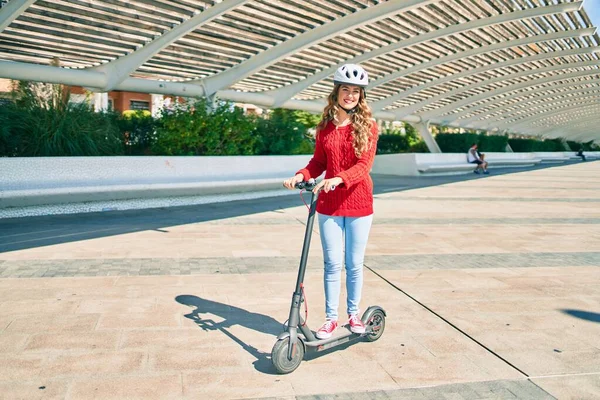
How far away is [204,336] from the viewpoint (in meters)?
3.81

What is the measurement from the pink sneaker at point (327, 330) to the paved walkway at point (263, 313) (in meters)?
0.16

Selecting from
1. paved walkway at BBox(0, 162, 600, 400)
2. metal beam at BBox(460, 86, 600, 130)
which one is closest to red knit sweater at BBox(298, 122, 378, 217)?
paved walkway at BBox(0, 162, 600, 400)

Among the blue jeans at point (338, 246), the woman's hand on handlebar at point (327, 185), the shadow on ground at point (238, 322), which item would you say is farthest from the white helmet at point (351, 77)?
the shadow on ground at point (238, 322)

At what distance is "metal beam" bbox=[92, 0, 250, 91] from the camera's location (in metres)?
13.6

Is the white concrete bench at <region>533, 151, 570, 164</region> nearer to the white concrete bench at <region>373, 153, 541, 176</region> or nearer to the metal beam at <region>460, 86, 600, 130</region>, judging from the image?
the metal beam at <region>460, 86, 600, 130</region>

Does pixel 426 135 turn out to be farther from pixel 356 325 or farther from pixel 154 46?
Result: pixel 356 325

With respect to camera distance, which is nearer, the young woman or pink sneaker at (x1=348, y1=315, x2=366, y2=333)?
the young woman

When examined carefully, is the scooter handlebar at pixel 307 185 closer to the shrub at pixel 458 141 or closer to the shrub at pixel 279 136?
the shrub at pixel 279 136

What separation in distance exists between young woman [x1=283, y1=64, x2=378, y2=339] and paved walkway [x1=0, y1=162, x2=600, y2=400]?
51 cm

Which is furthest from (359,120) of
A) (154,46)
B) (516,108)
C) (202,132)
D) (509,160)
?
(516,108)

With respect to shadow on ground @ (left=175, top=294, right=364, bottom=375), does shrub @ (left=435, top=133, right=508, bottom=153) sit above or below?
above

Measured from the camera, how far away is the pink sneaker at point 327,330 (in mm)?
3506

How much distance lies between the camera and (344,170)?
352cm

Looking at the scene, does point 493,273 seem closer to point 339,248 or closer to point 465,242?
point 465,242
